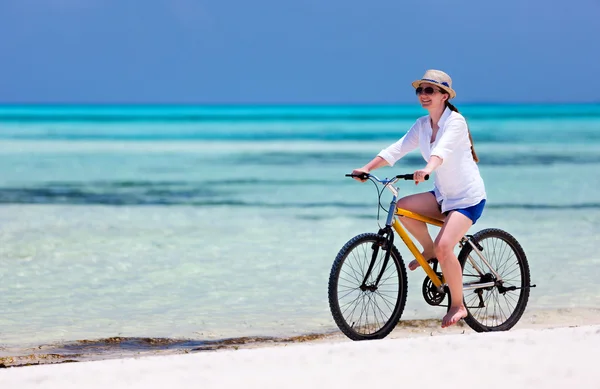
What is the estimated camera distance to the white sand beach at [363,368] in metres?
4.46

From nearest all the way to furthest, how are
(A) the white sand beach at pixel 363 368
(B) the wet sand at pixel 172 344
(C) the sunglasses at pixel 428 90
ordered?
(A) the white sand beach at pixel 363 368 → (C) the sunglasses at pixel 428 90 → (B) the wet sand at pixel 172 344

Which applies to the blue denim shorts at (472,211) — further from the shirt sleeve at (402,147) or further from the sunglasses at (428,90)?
the sunglasses at (428,90)

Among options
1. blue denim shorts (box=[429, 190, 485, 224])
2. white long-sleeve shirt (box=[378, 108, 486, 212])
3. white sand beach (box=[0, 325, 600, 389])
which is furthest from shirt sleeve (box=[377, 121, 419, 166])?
white sand beach (box=[0, 325, 600, 389])

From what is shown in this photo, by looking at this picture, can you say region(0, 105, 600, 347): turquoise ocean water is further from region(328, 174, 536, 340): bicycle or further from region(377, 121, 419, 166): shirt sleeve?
region(377, 121, 419, 166): shirt sleeve

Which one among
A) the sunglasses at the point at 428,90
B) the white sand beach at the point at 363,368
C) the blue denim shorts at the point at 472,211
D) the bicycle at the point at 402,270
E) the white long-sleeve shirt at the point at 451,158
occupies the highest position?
the sunglasses at the point at 428,90

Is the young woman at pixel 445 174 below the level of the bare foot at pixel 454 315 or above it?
above

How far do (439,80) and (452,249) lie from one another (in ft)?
3.10

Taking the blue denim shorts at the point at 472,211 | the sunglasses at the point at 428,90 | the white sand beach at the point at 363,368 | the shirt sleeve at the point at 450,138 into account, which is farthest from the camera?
the blue denim shorts at the point at 472,211

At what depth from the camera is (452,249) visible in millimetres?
5629

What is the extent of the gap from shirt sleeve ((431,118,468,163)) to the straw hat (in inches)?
7.1

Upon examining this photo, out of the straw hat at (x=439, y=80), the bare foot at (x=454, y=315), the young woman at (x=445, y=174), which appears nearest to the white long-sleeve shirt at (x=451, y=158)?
the young woman at (x=445, y=174)

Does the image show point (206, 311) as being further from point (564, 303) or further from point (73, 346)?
point (564, 303)

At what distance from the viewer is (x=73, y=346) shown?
644cm

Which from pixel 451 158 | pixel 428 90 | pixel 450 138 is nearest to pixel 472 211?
pixel 451 158
